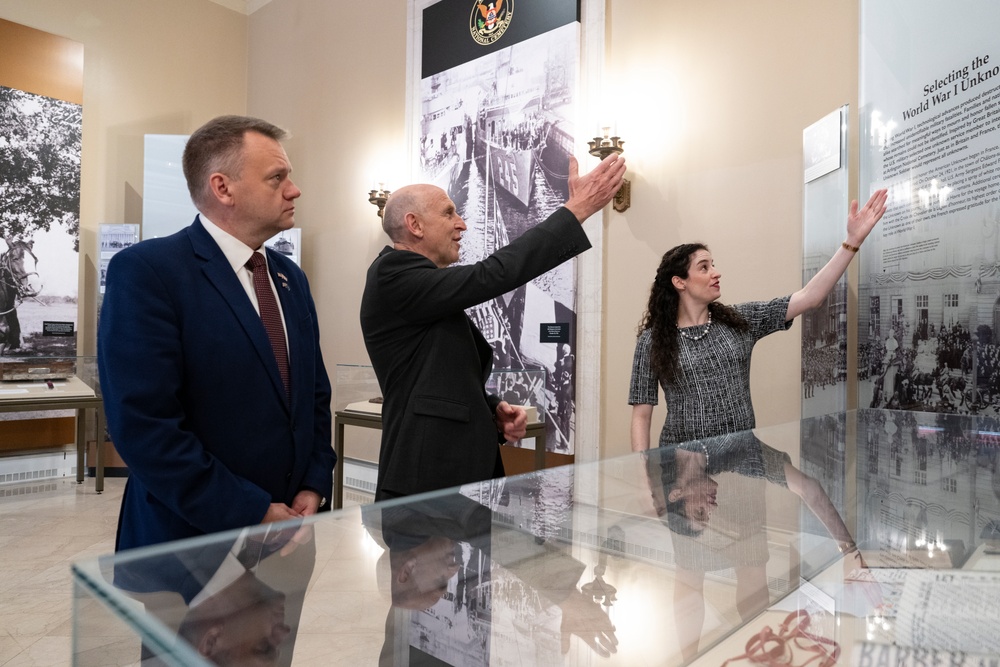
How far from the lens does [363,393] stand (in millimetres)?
4688

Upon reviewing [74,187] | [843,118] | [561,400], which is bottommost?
[561,400]

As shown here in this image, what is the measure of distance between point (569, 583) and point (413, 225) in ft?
4.99

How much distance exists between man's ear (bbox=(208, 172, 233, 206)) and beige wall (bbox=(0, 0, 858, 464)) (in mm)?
3151

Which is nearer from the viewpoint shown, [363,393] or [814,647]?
[814,647]

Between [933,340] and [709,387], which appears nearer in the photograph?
[709,387]

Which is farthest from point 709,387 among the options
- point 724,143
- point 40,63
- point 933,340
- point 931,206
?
point 40,63

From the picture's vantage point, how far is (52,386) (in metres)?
5.46

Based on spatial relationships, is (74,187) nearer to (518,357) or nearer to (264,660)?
(518,357)

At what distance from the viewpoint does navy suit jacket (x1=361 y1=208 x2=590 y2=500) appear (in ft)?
5.97

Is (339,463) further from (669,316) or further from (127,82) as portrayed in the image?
(127,82)

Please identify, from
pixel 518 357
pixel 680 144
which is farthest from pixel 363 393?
pixel 680 144

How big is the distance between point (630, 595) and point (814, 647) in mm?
171

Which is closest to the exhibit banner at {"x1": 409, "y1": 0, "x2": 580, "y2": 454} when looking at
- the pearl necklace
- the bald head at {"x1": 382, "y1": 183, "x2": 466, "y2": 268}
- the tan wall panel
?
the pearl necklace

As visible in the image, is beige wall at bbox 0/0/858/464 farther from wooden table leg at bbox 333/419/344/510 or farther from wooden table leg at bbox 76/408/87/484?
wooden table leg at bbox 333/419/344/510
